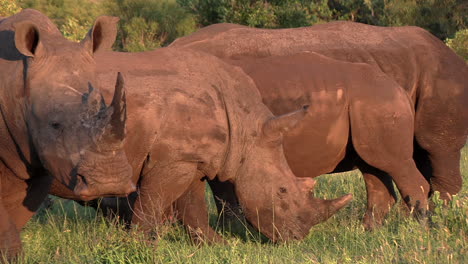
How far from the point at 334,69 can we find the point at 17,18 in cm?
277

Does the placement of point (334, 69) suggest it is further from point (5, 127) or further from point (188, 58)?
point (5, 127)

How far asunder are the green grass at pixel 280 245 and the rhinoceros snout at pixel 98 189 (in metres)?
0.39

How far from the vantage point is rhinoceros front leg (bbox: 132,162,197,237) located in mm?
6395

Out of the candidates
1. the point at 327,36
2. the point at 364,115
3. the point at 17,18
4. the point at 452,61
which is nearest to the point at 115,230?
the point at 17,18

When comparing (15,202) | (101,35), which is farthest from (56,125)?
(15,202)

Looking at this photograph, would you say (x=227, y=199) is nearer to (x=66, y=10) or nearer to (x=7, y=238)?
(x=7, y=238)

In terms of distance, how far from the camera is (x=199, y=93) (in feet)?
21.8

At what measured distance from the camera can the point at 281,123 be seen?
22.2ft

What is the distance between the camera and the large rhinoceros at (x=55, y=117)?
5.24m

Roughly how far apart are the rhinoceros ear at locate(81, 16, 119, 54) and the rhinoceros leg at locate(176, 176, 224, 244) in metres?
1.56

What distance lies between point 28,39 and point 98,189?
1096mm

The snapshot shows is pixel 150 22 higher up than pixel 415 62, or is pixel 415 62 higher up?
pixel 415 62

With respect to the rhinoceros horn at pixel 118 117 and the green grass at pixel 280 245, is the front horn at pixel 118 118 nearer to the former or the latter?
the rhinoceros horn at pixel 118 117

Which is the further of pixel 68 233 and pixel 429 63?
pixel 429 63
